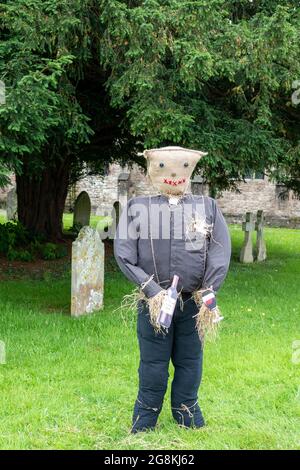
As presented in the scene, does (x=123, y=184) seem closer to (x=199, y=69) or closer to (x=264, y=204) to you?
(x=264, y=204)

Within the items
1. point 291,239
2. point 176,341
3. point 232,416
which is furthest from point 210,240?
point 291,239

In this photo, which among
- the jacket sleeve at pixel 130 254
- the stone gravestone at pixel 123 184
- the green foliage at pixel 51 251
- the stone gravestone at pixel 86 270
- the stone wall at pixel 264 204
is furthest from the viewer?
the stone gravestone at pixel 123 184

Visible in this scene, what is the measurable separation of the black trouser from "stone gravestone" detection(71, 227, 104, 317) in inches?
129

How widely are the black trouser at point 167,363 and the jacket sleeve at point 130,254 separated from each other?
0.22m

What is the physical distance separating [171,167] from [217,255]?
26.4 inches

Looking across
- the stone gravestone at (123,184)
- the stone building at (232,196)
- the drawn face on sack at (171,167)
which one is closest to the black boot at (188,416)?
the drawn face on sack at (171,167)

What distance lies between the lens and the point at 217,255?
155 inches

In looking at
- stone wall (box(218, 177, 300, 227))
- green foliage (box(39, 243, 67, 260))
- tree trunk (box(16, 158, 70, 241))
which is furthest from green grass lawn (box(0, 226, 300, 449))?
stone wall (box(218, 177, 300, 227))

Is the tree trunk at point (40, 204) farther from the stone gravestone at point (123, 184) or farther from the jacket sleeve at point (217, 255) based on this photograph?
the stone gravestone at point (123, 184)

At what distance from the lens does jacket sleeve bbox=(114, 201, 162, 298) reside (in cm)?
380

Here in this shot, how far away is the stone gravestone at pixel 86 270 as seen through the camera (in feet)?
23.7

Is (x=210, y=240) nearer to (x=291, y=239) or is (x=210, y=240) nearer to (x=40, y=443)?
(x=40, y=443)

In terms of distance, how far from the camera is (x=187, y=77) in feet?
21.8

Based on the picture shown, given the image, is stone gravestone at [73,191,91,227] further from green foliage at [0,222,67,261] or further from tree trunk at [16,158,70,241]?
green foliage at [0,222,67,261]
